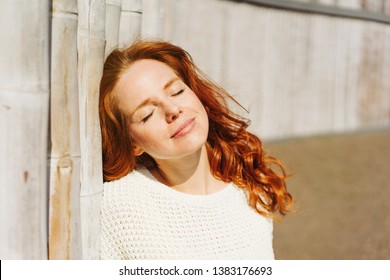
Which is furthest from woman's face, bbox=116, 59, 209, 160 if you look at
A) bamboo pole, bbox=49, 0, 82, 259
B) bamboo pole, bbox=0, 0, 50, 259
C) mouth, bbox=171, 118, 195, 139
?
bamboo pole, bbox=0, 0, 50, 259

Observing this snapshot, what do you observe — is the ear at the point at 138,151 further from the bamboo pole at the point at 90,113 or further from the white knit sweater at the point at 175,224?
the bamboo pole at the point at 90,113

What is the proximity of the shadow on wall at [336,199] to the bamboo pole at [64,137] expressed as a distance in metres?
2.37

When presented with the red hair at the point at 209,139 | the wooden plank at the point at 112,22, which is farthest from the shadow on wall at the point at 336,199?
the wooden plank at the point at 112,22

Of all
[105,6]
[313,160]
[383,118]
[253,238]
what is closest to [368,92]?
[383,118]

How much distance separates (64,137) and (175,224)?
655 millimetres

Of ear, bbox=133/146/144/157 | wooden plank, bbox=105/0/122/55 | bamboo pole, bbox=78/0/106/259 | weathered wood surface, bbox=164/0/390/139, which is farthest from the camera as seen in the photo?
weathered wood surface, bbox=164/0/390/139

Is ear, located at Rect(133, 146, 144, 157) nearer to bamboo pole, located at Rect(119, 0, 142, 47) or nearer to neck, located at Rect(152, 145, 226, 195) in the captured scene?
neck, located at Rect(152, 145, 226, 195)

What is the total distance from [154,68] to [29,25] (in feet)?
2.35

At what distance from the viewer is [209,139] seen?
2.65 meters

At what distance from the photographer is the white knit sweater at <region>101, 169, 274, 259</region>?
2137mm

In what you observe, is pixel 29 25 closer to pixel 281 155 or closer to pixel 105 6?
pixel 105 6

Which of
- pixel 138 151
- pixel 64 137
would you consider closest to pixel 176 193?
pixel 138 151

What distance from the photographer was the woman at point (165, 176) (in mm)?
2148
